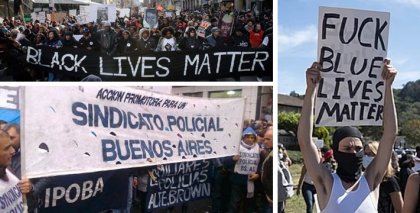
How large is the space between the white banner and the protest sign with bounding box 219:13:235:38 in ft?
9.09

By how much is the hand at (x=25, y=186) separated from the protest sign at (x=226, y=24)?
192 inches

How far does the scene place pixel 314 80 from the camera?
2719 mm

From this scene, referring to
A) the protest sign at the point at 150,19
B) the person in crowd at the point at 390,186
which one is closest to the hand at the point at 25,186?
the person in crowd at the point at 390,186

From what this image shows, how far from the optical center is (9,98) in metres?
4.93

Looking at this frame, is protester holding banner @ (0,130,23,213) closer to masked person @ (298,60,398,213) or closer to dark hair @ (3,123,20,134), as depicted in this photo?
dark hair @ (3,123,20,134)

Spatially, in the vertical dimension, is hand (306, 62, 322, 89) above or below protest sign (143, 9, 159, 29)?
below

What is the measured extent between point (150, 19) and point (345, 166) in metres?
7.76

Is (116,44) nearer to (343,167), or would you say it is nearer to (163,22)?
(163,22)

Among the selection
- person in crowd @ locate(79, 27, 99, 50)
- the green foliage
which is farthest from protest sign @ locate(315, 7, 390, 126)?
the green foliage

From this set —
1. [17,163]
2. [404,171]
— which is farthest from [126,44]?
[404,171]

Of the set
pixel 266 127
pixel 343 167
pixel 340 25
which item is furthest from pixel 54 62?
pixel 343 167

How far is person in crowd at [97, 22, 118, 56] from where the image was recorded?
8555 mm

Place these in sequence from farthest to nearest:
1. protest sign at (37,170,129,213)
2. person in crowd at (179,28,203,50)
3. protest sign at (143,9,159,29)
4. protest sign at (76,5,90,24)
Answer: protest sign at (143,9,159,29) → protest sign at (76,5,90,24) → person in crowd at (179,28,203,50) → protest sign at (37,170,129,213)

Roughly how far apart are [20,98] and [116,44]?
13.1 ft
